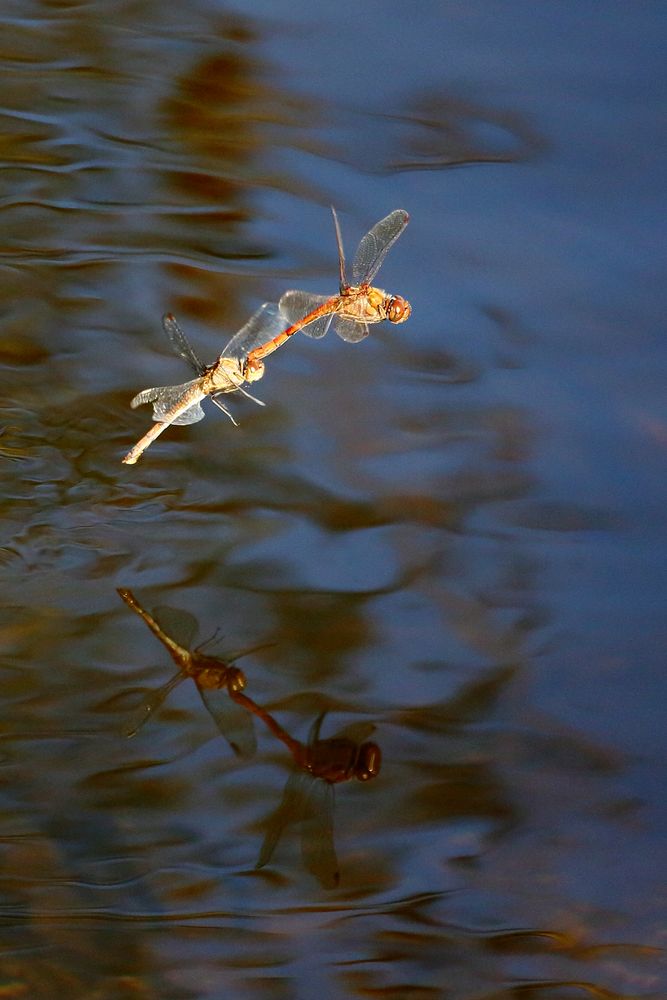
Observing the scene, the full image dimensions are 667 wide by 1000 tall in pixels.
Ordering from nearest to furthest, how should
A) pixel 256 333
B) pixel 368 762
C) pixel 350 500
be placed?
pixel 368 762 < pixel 350 500 < pixel 256 333

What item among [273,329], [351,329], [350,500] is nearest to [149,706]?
[350,500]

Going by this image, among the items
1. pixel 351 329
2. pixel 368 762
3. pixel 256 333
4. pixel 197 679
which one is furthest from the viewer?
pixel 351 329

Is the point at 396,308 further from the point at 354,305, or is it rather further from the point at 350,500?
the point at 350,500

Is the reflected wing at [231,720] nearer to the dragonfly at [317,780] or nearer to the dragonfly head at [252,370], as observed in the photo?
the dragonfly at [317,780]

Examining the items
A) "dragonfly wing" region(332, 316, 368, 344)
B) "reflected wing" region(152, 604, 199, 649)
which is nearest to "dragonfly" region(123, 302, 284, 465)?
"dragonfly wing" region(332, 316, 368, 344)

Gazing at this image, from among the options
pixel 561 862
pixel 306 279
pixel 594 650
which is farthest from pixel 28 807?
pixel 306 279

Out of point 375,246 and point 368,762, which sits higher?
point 375,246

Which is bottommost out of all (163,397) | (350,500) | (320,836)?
(320,836)

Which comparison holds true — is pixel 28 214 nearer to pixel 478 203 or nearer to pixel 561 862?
pixel 478 203
